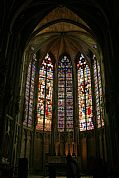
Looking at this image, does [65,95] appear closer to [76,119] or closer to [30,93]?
[76,119]

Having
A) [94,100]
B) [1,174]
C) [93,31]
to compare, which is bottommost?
[1,174]

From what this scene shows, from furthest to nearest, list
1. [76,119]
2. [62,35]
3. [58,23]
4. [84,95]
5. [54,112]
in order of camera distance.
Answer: [62,35] < [84,95] < [54,112] < [76,119] < [58,23]

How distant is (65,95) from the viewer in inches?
845

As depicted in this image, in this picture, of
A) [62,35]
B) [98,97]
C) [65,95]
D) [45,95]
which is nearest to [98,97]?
[98,97]

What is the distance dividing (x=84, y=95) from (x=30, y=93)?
16.7ft

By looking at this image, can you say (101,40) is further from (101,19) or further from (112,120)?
(112,120)

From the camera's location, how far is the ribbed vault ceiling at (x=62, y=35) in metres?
17.8

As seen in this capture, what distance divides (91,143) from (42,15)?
1113 centimetres

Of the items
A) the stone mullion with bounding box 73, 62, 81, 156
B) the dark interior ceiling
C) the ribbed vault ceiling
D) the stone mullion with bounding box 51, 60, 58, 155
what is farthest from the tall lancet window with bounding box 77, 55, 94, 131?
the stone mullion with bounding box 51, 60, 58, 155

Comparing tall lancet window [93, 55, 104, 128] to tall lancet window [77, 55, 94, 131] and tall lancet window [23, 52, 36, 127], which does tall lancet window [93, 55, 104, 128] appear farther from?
tall lancet window [23, 52, 36, 127]

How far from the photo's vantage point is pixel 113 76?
40.7ft

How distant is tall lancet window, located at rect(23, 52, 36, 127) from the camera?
19016mm

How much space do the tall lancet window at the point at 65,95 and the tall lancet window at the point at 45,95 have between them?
0.94 meters

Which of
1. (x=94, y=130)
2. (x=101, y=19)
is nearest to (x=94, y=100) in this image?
(x=94, y=130)
